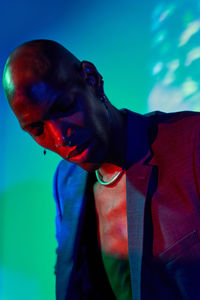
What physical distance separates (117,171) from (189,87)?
567mm

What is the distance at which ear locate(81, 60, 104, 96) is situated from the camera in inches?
40.9

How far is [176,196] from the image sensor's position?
3.01 feet

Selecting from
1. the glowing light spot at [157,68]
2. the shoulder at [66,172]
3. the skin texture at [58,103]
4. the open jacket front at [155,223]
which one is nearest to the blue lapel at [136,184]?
the open jacket front at [155,223]

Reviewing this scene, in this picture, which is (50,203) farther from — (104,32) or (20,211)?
(104,32)

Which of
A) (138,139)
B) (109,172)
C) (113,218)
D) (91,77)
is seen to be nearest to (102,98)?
(91,77)

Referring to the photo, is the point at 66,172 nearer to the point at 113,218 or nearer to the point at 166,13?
the point at 113,218

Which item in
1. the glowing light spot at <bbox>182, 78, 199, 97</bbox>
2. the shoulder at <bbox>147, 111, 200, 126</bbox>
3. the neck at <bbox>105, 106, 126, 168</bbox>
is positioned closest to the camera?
the shoulder at <bbox>147, 111, 200, 126</bbox>

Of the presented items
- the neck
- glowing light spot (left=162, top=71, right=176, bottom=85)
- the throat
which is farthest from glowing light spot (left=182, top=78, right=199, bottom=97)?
the throat

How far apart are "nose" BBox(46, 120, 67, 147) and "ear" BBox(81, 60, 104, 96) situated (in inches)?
8.9

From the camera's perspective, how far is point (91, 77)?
1.05 metres

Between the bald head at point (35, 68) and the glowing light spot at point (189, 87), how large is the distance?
→ 0.61m

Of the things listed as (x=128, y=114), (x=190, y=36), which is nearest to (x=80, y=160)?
(x=128, y=114)

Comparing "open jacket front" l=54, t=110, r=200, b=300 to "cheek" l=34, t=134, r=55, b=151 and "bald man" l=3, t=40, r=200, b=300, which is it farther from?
"cheek" l=34, t=134, r=55, b=151

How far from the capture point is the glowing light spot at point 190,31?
1.38m
